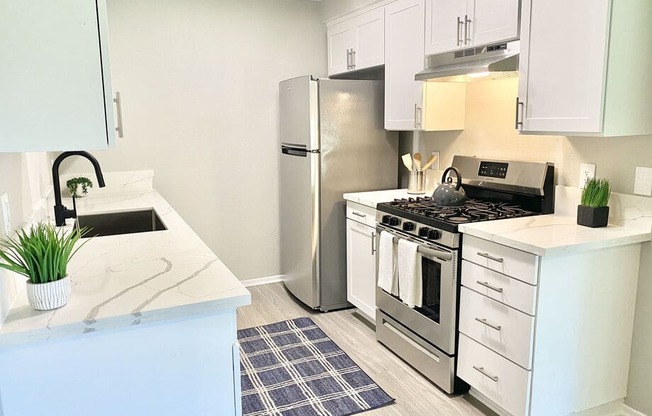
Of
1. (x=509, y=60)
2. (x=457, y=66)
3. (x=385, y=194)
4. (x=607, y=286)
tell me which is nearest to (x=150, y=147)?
(x=385, y=194)

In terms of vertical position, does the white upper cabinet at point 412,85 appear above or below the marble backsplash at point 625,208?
above

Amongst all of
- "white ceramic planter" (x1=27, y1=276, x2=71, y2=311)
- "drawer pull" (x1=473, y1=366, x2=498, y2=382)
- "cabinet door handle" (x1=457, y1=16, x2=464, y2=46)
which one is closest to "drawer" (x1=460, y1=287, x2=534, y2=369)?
"drawer pull" (x1=473, y1=366, x2=498, y2=382)

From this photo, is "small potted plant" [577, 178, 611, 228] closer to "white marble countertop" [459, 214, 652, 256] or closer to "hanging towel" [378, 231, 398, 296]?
"white marble countertop" [459, 214, 652, 256]

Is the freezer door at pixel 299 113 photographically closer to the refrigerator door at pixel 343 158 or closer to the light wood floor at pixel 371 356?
the refrigerator door at pixel 343 158

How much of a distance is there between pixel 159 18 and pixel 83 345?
3.14m

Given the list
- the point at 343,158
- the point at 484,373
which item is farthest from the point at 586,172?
the point at 343,158

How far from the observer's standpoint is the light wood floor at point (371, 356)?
2480 mm

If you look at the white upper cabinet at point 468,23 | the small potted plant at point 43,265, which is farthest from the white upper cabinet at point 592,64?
the small potted plant at point 43,265

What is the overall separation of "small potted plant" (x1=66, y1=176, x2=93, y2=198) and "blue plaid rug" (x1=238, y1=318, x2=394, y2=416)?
5.06 feet

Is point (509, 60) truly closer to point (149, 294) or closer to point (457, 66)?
point (457, 66)

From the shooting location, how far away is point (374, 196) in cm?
339

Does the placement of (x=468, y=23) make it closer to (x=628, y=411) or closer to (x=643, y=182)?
(x=643, y=182)

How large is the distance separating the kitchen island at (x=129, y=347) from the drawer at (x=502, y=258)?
125 centimetres

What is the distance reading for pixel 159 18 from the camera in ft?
12.4
